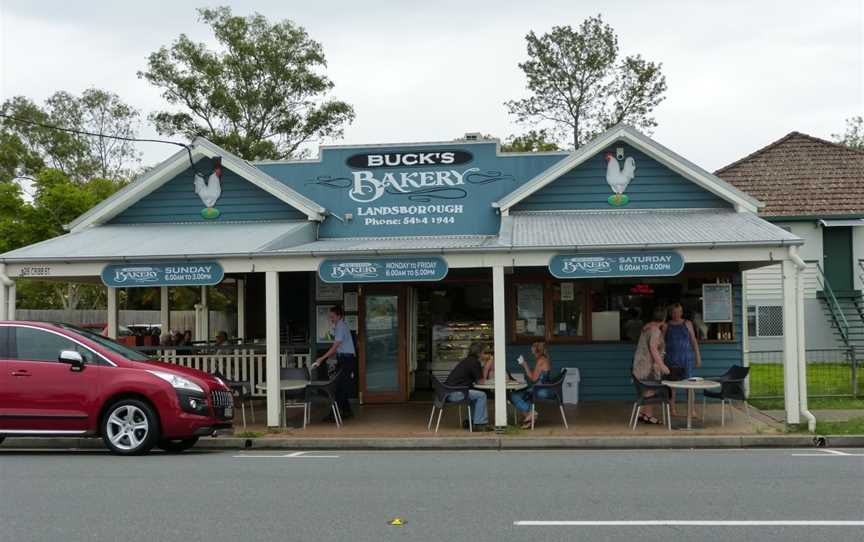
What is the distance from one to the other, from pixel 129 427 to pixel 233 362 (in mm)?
5335

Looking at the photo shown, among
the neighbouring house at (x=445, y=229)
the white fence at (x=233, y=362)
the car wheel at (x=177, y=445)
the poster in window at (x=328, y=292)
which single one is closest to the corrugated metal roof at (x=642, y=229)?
the neighbouring house at (x=445, y=229)

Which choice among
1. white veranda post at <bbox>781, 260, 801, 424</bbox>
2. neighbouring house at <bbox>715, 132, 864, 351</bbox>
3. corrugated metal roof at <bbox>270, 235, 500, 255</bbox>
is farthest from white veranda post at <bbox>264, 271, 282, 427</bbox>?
neighbouring house at <bbox>715, 132, 864, 351</bbox>

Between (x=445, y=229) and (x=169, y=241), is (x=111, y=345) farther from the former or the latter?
(x=445, y=229)

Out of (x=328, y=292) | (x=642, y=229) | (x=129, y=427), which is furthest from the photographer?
(x=328, y=292)

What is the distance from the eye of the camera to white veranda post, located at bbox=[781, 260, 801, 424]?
12.6m

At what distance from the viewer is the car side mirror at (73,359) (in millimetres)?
10953

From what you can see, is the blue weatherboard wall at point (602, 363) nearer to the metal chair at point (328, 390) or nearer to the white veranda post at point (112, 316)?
the metal chair at point (328, 390)

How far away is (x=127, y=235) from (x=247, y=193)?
2338mm

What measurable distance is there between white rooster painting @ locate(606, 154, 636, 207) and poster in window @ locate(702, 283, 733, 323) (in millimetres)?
2171

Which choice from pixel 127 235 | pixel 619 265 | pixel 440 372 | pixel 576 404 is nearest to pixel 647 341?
pixel 619 265

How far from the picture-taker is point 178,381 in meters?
11.2

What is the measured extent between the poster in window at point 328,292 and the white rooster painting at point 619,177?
533cm

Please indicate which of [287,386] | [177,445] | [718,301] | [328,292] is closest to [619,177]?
[718,301]

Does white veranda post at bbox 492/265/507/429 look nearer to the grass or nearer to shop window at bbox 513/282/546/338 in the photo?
shop window at bbox 513/282/546/338
